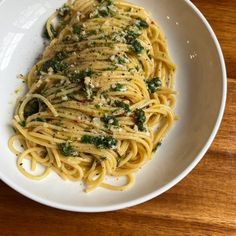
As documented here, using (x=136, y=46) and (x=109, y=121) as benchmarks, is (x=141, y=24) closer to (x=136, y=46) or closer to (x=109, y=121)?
(x=136, y=46)

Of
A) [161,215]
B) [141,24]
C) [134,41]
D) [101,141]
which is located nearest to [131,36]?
[134,41]

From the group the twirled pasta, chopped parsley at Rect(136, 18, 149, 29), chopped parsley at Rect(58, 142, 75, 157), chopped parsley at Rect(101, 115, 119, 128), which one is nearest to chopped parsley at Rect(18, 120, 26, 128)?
the twirled pasta

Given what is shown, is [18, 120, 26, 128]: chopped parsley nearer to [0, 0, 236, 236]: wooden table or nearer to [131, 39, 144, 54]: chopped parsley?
[0, 0, 236, 236]: wooden table

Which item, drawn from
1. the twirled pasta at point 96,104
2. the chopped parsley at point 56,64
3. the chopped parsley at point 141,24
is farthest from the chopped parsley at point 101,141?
the chopped parsley at point 141,24

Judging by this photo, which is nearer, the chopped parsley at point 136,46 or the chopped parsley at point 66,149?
the chopped parsley at point 66,149

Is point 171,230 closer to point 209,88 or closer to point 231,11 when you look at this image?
point 209,88

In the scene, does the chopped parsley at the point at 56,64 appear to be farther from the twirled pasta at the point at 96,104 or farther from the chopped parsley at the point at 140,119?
the chopped parsley at the point at 140,119
